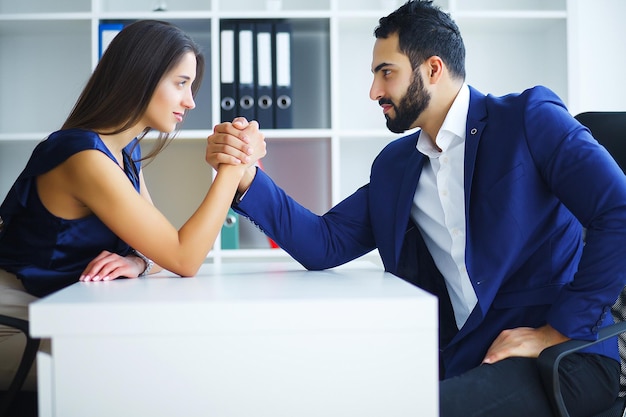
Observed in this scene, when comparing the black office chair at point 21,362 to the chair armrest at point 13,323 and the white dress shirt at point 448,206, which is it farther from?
the white dress shirt at point 448,206

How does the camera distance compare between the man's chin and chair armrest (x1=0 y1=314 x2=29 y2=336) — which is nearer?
chair armrest (x1=0 y1=314 x2=29 y2=336)

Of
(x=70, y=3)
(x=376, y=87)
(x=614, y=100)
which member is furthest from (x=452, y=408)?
(x=70, y=3)

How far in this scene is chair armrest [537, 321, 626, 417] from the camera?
1108mm

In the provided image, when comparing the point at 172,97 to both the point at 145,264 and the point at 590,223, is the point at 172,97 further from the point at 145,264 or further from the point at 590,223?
the point at 590,223

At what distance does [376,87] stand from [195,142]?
141 cm

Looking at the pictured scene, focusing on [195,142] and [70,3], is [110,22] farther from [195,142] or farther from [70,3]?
[195,142]

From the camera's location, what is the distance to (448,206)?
150cm

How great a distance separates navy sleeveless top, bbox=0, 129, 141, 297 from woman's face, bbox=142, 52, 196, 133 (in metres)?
0.19

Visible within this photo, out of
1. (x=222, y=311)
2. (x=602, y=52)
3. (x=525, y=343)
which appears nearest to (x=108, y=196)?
(x=222, y=311)

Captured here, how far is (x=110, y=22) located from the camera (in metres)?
2.79

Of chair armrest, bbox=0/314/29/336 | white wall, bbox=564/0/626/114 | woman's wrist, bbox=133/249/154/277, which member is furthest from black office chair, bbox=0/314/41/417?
white wall, bbox=564/0/626/114

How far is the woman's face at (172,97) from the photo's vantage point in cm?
154

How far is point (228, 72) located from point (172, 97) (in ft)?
3.77

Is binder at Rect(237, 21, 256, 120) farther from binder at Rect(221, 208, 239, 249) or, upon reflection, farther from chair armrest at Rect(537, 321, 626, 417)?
chair armrest at Rect(537, 321, 626, 417)
